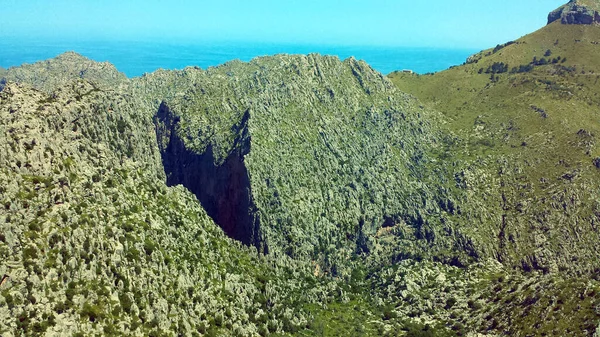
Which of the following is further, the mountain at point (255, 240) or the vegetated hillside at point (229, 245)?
the mountain at point (255, 240)

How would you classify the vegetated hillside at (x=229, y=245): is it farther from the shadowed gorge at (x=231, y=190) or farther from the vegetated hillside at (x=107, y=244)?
the shadowed gorge at (x=231, y=190)

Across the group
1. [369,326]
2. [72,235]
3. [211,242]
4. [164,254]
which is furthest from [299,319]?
[72,235]

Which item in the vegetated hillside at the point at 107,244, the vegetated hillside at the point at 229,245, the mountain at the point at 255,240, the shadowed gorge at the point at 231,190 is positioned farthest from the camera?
the shadowed gorge at the point at 231,190

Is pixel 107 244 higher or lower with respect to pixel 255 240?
higher

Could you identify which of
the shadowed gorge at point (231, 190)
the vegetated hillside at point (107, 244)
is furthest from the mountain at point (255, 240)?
the shadowed gorge at point (231, 190)

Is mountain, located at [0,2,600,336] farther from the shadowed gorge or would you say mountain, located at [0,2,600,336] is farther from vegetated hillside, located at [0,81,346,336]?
the shadowed gorge

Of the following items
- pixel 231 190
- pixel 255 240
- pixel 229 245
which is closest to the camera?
pixel 229 245

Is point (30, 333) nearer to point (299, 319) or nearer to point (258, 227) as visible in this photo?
point (299, 319)

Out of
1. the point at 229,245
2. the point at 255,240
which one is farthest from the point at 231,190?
the point at 229,245

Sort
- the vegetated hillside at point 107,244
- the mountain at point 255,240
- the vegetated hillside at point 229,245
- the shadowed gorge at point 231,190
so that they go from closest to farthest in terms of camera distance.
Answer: the vegetated hillside at point 107,244, the vegetated hillside at point 229,245, the mountain at point 255,240, the shadowed gorge at point 231,190

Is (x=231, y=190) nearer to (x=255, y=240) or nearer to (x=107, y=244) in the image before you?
(x=255, y=240)

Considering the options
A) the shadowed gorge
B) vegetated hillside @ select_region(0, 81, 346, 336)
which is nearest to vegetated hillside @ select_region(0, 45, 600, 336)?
vegetated hillside @ select_region(0, 81, 346, 336)

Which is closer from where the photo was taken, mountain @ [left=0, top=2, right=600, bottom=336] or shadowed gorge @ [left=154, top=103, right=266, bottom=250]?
mountain @ [left=0, top=2, right=600, bottom=336]
